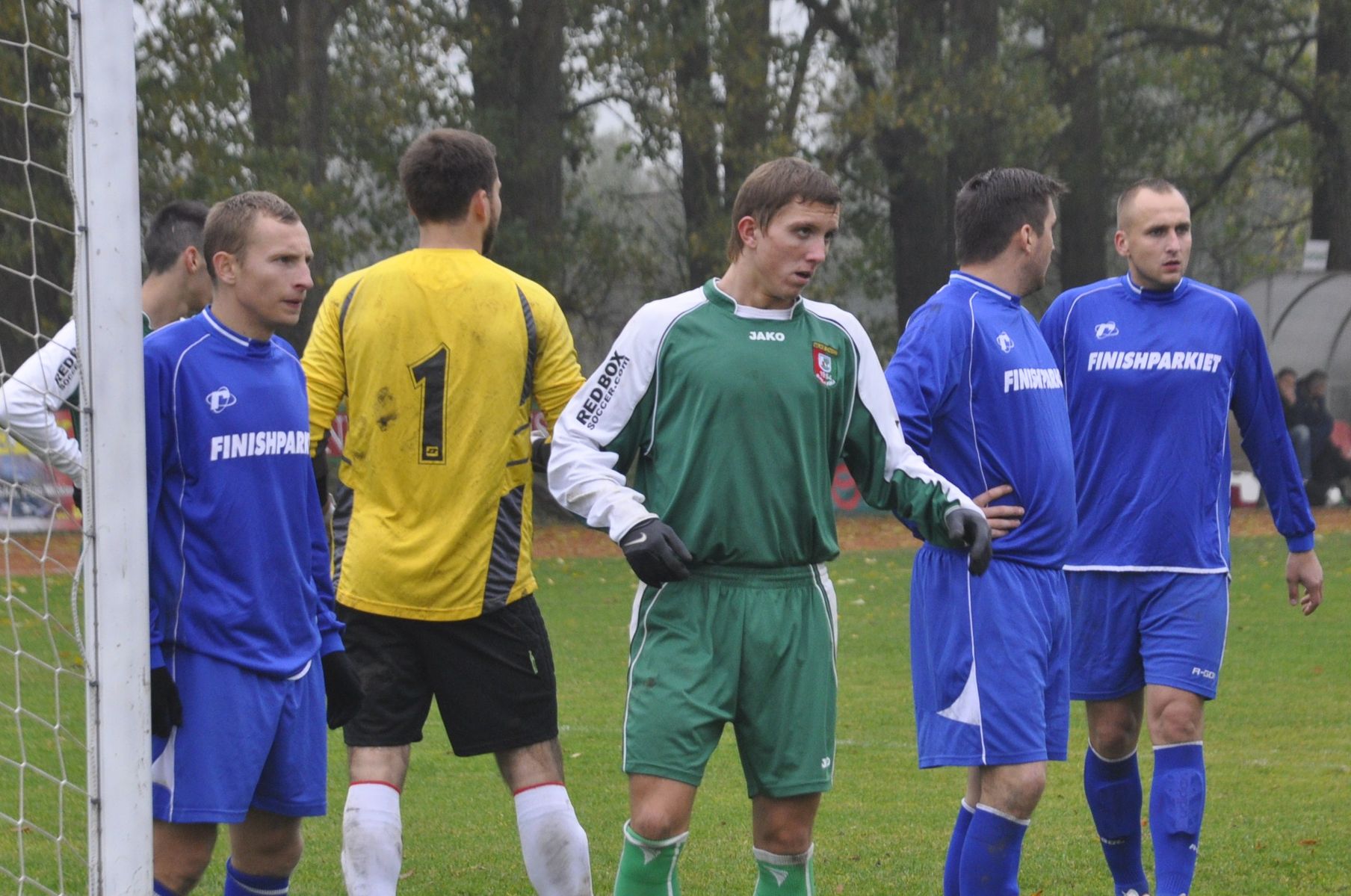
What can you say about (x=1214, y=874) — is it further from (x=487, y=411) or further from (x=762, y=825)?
(x=487, y=411)

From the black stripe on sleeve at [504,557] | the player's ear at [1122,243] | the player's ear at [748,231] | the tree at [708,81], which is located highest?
the tree at [708,81]

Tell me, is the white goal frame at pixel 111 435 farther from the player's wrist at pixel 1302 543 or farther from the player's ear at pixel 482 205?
the player's wrist at pixel 1302 543

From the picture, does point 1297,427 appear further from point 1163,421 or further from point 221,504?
point 221,504

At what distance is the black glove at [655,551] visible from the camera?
12.5ft

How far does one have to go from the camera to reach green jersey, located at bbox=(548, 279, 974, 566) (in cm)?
407

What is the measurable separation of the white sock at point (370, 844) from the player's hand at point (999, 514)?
5.80ft

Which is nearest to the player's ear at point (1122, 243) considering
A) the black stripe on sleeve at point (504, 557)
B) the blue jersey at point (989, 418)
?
the blue jersey at point (989, 418)

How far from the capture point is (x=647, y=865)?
399 centimetres

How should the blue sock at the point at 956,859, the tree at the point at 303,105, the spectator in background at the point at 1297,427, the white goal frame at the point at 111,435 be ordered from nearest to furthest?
the white goal frame at the point at 111,435 → the blue sock at the point at 956,859 → the tree at the point at 303,105 → the spectator in background at the point at 1297,427

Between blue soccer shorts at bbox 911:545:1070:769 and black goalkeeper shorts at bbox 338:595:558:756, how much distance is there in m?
1.10

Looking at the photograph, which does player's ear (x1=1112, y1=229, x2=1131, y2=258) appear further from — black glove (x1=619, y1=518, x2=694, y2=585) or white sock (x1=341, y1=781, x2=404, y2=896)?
white sock (x1=341, y1=781, x2=404, y2=896)

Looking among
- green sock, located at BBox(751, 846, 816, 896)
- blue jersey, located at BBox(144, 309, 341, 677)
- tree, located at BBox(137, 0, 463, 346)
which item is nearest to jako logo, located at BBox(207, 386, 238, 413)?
blue jersey, located at BBox(144, 309, 341, 677)

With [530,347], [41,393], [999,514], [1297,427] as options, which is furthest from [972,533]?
[1297,427]

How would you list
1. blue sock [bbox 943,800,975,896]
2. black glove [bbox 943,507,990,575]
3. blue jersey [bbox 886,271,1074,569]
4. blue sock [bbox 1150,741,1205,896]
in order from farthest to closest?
blue sock [bbox 1150,741,1205,896], blue sock [bbox 943,800,975,896], blue jersey [bbox 886,271,1074,569], black glove [bbox 943,507,990,575]
